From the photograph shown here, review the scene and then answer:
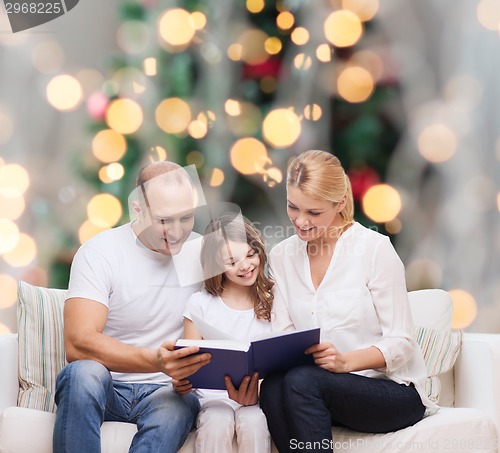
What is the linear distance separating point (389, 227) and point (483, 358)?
81cm

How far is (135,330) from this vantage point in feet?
6.52

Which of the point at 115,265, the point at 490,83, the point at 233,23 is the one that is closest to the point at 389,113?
the point at 490,83

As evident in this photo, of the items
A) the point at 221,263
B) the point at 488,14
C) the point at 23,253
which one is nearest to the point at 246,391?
the point at 221,263

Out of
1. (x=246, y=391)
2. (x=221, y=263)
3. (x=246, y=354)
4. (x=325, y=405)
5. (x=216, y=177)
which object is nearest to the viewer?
(x=246, y=354)

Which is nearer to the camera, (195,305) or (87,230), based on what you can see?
(195,305)

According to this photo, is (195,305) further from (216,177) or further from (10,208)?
(10,208)

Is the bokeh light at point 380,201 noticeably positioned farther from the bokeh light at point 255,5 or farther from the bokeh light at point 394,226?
the bokeh light at point 255,5

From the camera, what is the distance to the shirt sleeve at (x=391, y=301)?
1.79 meters

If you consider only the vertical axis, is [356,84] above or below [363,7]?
below

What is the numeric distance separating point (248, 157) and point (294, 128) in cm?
20

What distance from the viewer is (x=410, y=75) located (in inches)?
107

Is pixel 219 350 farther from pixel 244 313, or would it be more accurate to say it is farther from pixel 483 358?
pixel 483 358

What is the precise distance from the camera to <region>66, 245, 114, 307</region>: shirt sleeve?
1896 mm

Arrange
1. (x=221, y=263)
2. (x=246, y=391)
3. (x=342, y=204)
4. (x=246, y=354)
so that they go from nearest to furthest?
(x=246, y=354), (x=246, y=391), (x=342, y=204), (x=221, y=263)
